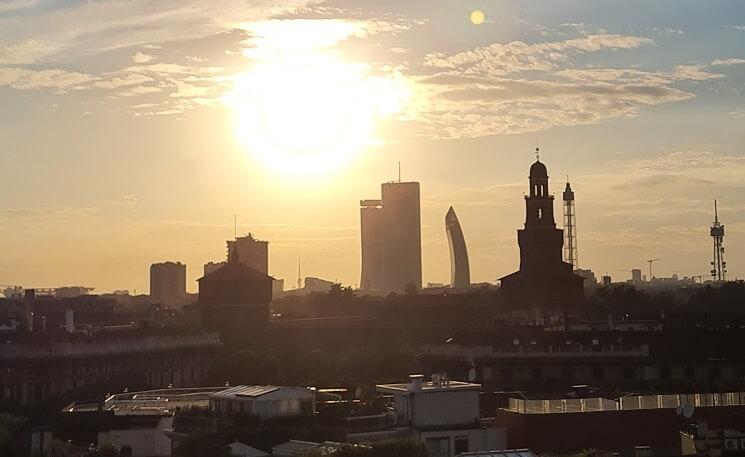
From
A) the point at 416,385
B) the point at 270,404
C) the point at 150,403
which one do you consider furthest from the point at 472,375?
the point at 270,404

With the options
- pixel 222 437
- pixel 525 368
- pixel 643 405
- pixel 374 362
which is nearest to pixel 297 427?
pixel 222 437

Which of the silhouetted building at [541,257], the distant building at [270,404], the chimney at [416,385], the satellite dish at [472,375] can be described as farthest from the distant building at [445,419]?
the silhouetted building at [541,257]

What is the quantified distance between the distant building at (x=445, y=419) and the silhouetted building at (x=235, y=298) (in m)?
80.3

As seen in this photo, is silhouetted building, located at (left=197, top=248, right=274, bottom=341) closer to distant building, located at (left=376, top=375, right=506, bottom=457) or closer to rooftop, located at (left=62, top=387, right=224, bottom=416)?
rooftop, located at (left=62, top=387, right=224, bottom=416)

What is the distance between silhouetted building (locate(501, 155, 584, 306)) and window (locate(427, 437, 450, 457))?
249 ft

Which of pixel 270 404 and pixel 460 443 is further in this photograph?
pixel 270 404

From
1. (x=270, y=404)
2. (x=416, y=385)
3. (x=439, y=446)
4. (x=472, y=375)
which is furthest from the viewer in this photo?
(x=472, y=375)

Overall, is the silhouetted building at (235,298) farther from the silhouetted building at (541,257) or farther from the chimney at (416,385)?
the chimney at (416,385)

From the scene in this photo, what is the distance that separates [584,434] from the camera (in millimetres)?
44625

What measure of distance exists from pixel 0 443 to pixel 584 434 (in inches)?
897

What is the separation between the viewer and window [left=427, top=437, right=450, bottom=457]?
4445cm

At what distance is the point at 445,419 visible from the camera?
45438mm

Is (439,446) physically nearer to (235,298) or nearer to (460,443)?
(460,443)

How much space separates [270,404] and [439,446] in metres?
5.73
